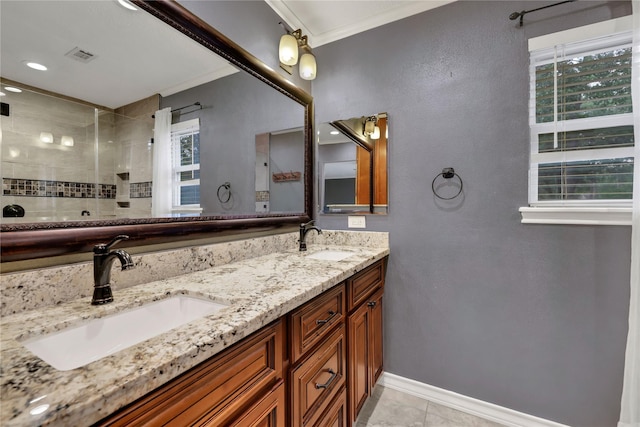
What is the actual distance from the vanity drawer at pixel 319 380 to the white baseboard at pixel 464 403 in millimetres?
815

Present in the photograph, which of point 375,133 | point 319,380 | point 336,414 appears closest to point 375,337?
point 336,414

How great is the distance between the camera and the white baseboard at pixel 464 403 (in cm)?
155

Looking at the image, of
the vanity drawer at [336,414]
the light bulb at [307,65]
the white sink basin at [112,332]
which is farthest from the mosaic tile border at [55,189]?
the light bulb at [307,65]

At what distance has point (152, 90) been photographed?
3.71 feet

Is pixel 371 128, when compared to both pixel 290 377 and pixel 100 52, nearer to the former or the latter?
pixel 100 52

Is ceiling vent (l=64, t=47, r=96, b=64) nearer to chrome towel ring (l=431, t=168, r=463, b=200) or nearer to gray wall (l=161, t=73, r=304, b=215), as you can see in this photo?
gray wall (l=161, t=73, r=304, b=215)

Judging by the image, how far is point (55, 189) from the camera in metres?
0.86

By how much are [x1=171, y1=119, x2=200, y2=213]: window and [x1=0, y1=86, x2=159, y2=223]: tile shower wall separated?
15 cm

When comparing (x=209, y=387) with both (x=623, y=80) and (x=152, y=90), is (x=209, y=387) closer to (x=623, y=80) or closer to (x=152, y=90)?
(x=152, y=90)

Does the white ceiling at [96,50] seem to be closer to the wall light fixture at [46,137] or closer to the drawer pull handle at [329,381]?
the wall light fixture at [46,137]

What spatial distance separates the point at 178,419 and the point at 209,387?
0.08 meters

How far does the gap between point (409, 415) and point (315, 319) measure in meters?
1.15

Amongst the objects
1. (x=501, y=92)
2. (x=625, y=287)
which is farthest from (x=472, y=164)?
(x=625, y=287)

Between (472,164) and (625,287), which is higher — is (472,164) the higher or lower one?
the higher one
